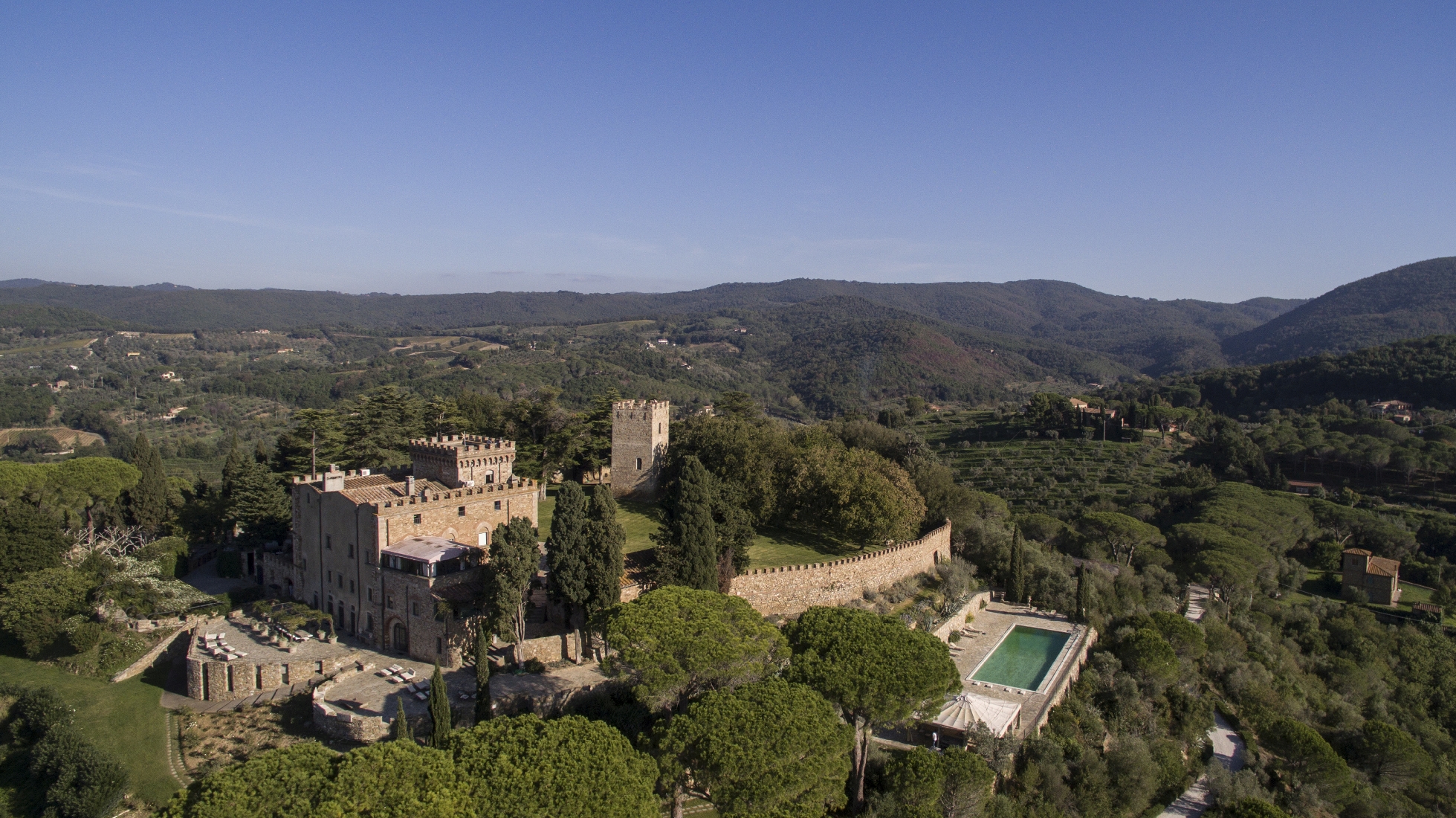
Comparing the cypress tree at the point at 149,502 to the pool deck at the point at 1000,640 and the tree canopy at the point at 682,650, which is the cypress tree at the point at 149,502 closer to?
the tree canopy at the point at 682,650

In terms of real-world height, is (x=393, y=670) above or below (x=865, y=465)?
below

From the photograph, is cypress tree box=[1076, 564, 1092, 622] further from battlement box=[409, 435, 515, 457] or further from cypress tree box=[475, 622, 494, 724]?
cypress tree box=[475, 622, 494, 724]

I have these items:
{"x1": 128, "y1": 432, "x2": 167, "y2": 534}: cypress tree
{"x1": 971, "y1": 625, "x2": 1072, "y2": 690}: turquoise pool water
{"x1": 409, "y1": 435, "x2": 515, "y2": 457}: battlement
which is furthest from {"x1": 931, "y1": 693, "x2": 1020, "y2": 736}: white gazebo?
{"x1": 128, "y1": 432, "x2": 167, "y2": 534}: cypress tree

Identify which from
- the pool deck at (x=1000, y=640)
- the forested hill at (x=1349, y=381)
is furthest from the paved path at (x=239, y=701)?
the forested hill at (x=1349, y=381)

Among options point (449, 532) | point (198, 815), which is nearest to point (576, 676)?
point (449, 532)

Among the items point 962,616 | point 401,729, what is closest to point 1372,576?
point 962,616

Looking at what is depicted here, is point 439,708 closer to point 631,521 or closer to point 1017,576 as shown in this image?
point 631,521

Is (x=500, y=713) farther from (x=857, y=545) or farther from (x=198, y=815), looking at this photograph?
(x=857, y=545)
